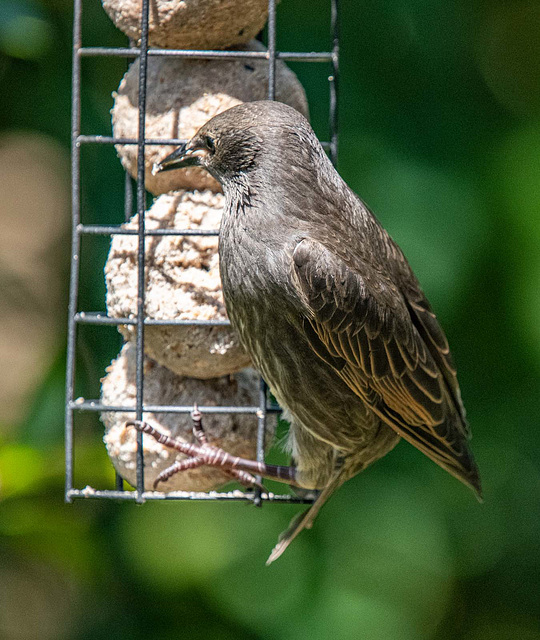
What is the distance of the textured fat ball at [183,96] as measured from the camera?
2875 mm

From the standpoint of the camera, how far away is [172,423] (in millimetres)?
2975

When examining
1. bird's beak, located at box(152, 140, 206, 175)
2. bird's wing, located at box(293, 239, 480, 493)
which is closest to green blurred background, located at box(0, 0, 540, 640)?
bird's wing, located at box(293, 239, 480, 493)

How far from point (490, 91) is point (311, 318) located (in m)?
2.24

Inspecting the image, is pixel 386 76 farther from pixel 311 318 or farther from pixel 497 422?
pixel 311 318

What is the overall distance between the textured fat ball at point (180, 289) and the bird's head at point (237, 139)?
0.23 meters

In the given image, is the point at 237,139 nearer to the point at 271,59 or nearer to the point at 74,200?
the point at 271,59

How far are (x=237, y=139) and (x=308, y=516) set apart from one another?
1.37 m

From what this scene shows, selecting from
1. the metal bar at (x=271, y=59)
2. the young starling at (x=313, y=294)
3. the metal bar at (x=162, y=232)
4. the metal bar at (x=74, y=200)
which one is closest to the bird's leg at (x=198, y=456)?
the young starling at (x=313, y=294)

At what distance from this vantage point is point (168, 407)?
9.53ft

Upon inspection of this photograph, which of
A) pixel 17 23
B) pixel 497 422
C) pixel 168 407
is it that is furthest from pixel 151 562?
pixel 17 23

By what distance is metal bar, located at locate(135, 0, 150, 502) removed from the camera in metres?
2.67

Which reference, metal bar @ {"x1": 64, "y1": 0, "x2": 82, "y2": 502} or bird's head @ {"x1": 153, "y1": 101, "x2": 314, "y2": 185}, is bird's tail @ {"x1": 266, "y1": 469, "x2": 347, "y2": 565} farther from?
bird's head @ {"x1": 153, "y1": 101, "x2": 314, "y2": 185}

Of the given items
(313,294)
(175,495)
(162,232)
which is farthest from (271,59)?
(175,495)

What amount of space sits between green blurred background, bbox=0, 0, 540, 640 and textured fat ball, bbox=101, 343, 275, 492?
2.73ft
